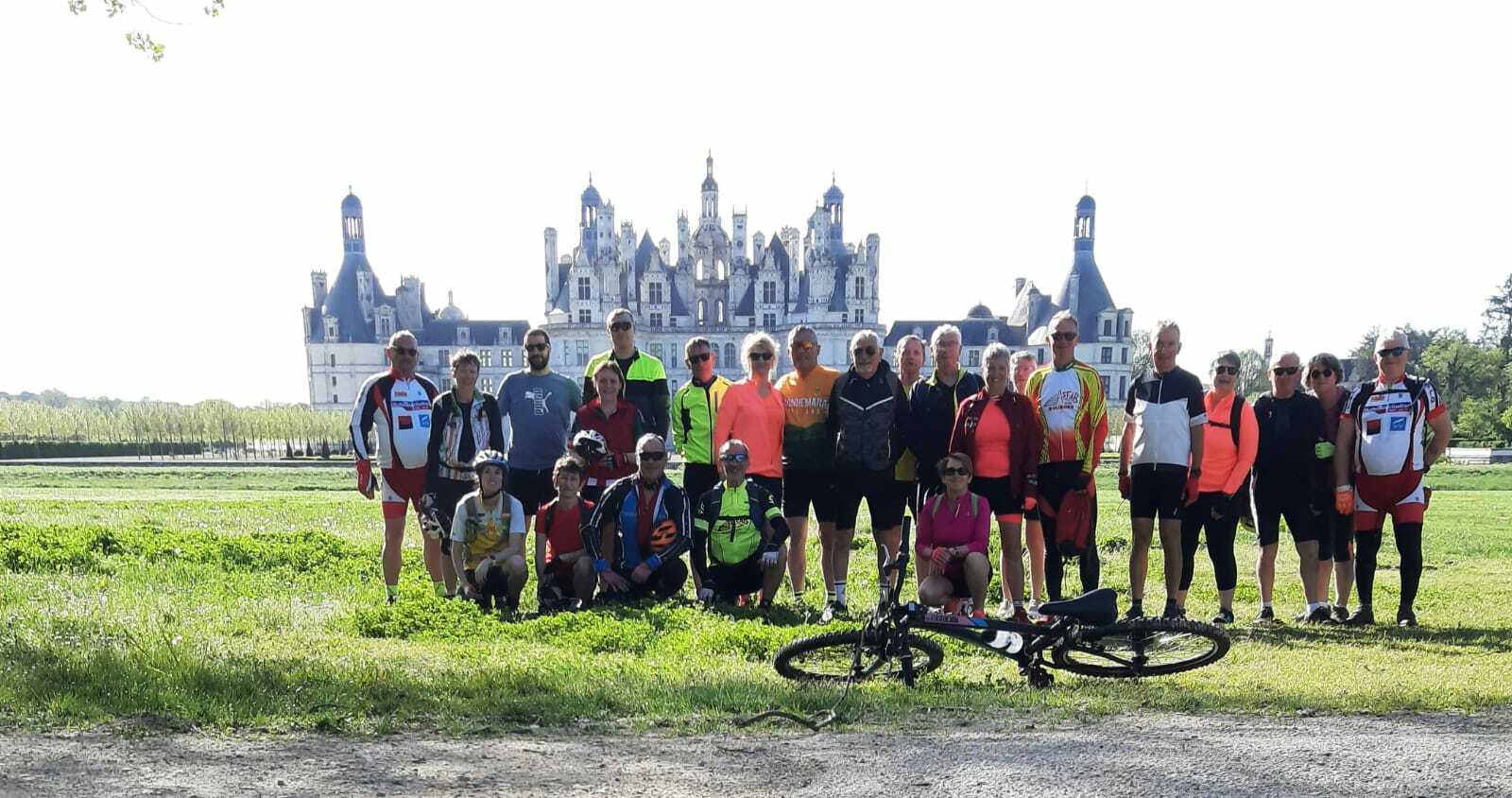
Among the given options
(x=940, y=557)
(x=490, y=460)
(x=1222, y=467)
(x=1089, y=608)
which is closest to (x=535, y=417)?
(x=490, y=460)

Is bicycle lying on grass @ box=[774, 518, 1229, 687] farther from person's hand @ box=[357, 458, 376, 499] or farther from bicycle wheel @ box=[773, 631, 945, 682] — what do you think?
person's hand @ box=[357, 458, 376, 499]

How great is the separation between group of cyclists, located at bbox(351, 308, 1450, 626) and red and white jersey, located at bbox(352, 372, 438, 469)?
16mm

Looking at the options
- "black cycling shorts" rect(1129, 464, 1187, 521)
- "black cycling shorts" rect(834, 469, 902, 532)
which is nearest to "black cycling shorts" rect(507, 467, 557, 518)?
"black cycling shorts" rect(834, 469, 902, 532)

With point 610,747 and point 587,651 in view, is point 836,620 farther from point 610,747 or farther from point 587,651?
point 610,747

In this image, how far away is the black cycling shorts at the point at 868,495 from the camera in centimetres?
725

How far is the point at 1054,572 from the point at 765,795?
4.09 metres

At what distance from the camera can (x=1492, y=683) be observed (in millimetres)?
5262

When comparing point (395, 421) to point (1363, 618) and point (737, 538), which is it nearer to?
point (737, 538)

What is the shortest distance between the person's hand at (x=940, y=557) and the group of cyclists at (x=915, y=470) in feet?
0.34

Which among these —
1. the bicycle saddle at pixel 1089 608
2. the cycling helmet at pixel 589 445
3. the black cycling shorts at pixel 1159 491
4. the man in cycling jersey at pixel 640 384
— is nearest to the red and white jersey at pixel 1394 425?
the black cycling shorts at pixel 1159 491

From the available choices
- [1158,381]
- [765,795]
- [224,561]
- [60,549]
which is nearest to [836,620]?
[1158,381]

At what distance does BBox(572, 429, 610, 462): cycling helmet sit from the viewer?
7.50 meters

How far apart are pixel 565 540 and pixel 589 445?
710 millimetres

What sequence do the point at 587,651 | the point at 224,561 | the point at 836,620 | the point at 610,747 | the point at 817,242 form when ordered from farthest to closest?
the point at 817,242 < the point at 224,561 < the point at 836,620 < the point at 587,651 < the point at 610,747
